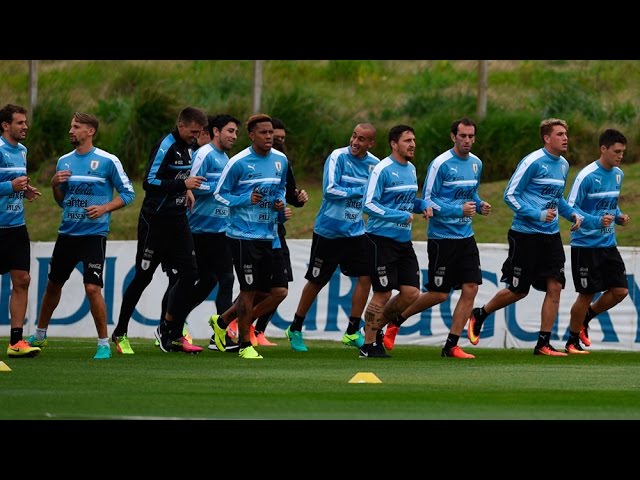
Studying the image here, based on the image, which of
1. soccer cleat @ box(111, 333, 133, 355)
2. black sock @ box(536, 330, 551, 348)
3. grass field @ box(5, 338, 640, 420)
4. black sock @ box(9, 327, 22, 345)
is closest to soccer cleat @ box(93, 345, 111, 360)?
grass field @ box(5, 338, 640, 420)

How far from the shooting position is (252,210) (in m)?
14.4

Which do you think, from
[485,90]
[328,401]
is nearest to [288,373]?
[328,401]

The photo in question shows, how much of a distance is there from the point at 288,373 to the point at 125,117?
18483 millimetres

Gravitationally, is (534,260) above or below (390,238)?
below

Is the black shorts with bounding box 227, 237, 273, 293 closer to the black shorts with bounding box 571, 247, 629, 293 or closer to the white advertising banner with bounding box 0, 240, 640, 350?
the black shorts with bounding box 571, 247, 629, 293

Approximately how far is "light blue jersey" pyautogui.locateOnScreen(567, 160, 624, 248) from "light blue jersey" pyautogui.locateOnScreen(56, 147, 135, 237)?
5.10 metres

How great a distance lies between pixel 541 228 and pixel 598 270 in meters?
1.09

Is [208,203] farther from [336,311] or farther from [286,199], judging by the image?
[336,311]

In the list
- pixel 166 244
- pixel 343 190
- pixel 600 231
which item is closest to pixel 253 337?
pixel 343 190

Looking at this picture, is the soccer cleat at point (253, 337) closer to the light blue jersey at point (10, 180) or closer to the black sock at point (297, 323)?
the black sock at point (297, 323)

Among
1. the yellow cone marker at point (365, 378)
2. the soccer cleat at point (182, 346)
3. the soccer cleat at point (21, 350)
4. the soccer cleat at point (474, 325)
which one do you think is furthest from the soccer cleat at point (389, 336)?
the yellow cone marker at point (365, 378)

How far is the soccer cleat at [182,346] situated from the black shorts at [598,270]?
4.29 m

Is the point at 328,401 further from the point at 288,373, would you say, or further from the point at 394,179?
the point at 394,179

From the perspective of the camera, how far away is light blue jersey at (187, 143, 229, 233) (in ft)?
52.4
